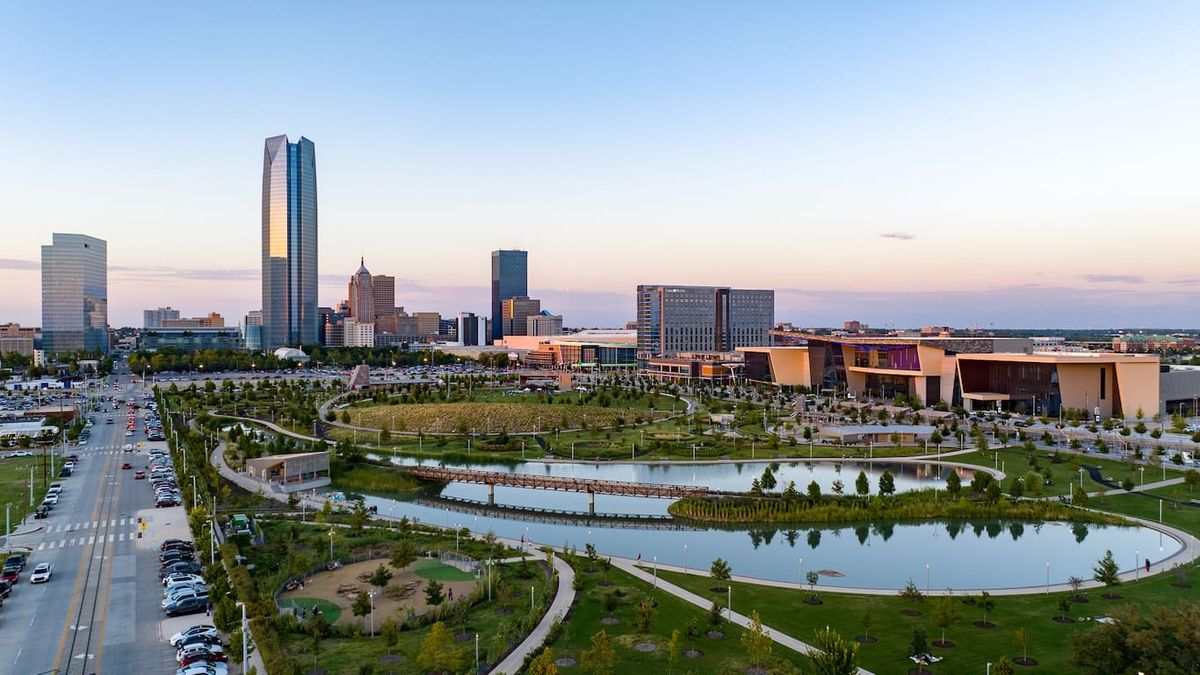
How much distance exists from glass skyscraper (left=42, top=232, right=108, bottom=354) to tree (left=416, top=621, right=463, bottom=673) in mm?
165971

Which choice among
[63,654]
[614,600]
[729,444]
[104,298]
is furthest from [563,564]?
[104,298]

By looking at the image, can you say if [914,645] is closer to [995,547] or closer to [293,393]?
[995,547]

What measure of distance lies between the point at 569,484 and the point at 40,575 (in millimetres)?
22358

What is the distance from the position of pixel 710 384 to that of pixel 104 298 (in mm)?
132050

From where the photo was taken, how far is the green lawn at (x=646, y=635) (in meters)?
19.3

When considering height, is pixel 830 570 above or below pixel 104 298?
below

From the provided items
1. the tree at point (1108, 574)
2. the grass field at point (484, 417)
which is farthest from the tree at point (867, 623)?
the grass field at point (484, 417)

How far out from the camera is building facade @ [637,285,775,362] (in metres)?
132

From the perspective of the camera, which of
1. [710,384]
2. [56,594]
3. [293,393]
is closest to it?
[56,594]

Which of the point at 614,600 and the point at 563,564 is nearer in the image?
the point at 614,600

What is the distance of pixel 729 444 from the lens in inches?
2178

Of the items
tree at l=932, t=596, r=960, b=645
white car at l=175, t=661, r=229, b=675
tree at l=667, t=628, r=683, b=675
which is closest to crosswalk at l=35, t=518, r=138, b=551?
white car at l=175, t=661, r=229, b=675

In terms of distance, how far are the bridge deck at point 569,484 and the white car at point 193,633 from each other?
2110 centimetres

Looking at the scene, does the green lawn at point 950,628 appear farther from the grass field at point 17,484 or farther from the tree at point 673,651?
the grass field at point 17,484
